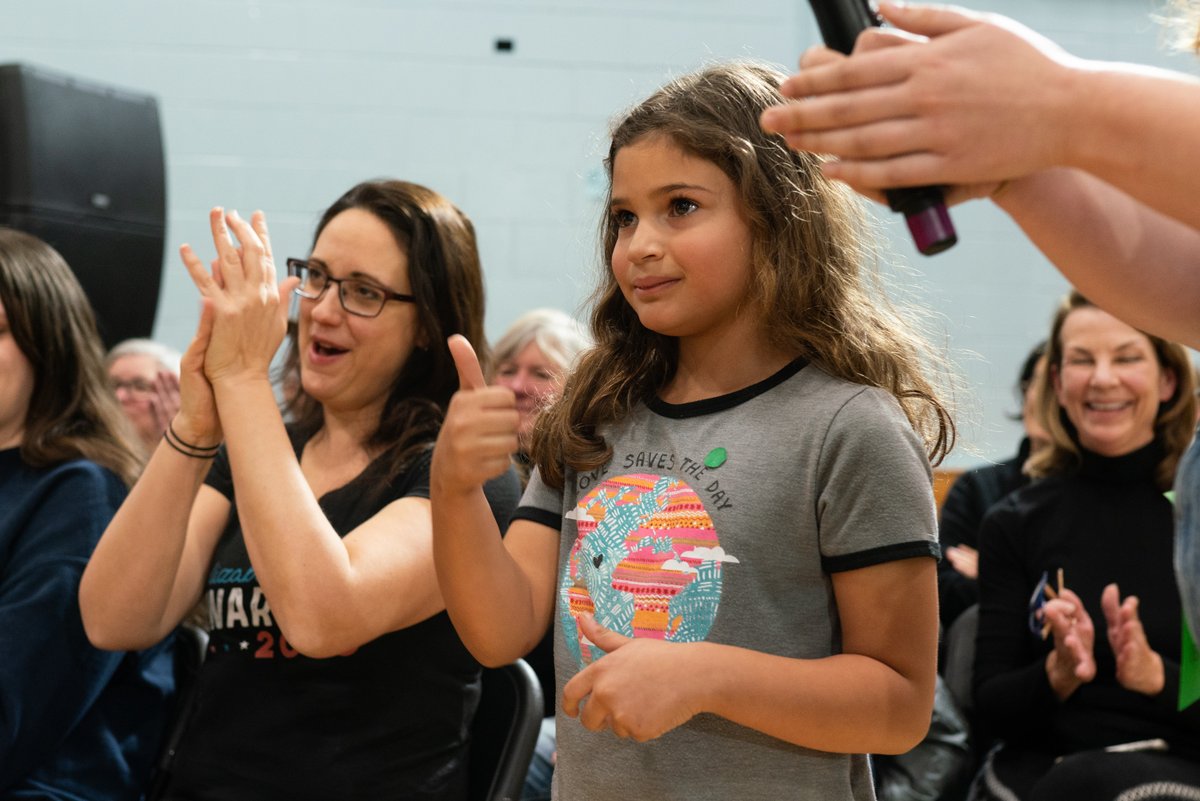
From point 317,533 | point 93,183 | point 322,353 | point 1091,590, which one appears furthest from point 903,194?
point 93,183

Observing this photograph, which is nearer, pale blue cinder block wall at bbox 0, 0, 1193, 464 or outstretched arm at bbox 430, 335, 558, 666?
outstretched arm at bbox 430, 335, 558, 666

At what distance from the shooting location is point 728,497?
46.8 inches

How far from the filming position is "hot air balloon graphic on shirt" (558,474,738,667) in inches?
46.5

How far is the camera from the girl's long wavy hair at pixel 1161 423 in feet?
8.59

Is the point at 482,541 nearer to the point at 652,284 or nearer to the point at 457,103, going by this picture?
the point at 652,284

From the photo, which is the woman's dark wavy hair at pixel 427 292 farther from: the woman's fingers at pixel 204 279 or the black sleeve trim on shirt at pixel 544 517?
the black sleeve trim on shirt at pixel 544 517

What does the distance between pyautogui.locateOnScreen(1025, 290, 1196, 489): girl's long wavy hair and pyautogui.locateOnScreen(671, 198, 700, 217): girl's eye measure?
1738mm

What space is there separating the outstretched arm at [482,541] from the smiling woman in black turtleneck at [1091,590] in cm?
134

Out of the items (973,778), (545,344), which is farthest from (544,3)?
(973,778)

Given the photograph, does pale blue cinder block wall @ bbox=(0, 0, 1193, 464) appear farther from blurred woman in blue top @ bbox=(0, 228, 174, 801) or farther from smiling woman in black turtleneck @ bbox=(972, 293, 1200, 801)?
blurred woman in blue top @ bbox=(0, 228, 174, 801)

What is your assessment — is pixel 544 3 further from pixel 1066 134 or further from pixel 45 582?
pixel 1066 134

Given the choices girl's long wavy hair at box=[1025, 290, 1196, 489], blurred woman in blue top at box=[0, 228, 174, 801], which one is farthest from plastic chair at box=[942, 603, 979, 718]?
blurred woman in blue top at box=[0, 228, 174, 801]

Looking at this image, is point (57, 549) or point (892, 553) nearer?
point (892, 553)

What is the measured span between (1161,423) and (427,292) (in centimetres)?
171
